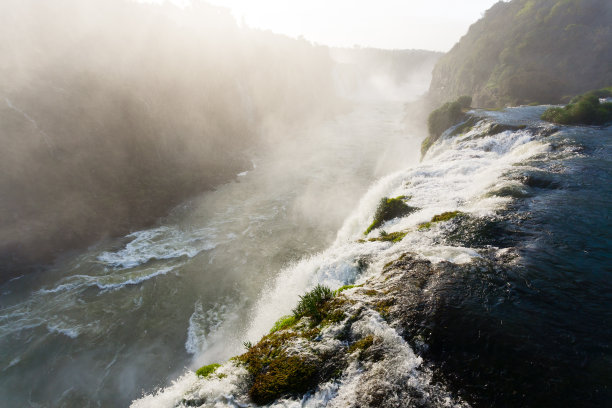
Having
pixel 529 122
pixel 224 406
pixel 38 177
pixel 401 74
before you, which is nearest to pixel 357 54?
pixel 401 74

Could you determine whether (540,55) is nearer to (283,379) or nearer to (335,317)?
(335,317)

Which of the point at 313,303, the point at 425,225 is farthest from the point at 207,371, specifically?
the point at 425,225

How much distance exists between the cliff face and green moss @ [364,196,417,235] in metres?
38.7

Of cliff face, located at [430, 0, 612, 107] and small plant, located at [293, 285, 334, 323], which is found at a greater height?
cliff face, located at [430, 0, 612, 107]

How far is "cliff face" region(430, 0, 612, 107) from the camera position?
40375mm

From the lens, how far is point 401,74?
6152 inches

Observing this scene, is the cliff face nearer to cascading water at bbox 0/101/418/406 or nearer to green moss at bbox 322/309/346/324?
cascading water at bbox 0/101/418/406

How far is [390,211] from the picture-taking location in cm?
1463

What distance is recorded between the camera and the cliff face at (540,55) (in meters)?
40.4

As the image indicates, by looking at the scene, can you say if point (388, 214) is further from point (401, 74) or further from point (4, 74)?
point (401, 74)

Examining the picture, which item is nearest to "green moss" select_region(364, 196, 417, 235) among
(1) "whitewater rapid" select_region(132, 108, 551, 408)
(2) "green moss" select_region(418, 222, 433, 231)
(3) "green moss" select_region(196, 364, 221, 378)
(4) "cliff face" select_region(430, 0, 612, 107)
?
(1) "whitewater rapid" select_region(132, 108, 551, 408)

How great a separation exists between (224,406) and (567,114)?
30936mm

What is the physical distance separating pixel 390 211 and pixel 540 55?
173 feet

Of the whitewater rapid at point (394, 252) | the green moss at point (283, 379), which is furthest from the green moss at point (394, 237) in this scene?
the green moss at point (283, 379)
